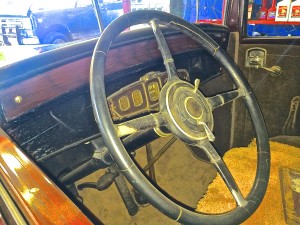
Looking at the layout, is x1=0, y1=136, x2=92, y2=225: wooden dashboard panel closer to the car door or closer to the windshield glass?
the car door

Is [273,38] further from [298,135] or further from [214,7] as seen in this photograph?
[214,7]

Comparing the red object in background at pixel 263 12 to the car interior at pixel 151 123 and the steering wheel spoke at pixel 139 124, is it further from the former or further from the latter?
the steering wheel spoke at pixel 139 124

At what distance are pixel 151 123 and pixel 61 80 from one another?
34cm

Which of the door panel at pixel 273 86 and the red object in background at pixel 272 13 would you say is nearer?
the door panel at pixel 273 86

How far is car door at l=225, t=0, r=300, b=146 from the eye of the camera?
5.08ft

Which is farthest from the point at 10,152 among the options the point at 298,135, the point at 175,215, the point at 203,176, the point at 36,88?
the point at 298,135

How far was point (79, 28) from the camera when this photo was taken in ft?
17.8

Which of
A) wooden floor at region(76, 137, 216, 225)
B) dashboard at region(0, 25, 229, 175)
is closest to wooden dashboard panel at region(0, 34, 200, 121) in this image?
dashboard at region(0, 25, 229, 175)

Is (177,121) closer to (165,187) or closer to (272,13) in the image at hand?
(165,187)

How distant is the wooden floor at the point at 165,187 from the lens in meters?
1.44

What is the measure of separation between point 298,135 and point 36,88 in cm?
152

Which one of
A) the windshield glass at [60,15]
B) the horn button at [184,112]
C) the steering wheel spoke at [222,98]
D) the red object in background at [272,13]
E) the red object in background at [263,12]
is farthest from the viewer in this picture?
the windshield glass at [60,15]

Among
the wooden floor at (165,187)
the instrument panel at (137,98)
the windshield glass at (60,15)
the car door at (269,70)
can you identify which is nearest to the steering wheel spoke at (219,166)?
the instrument panel at (137,98)

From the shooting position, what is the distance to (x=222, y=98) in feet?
3.57
